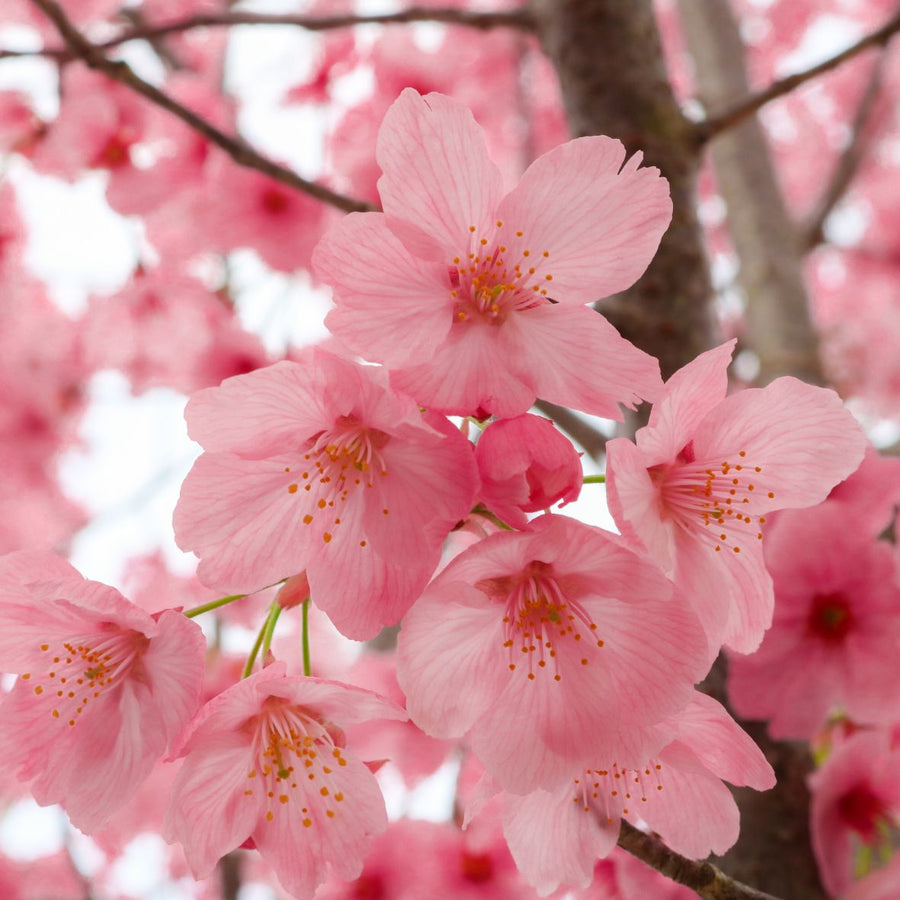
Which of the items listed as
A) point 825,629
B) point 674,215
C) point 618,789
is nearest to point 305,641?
point 618,789

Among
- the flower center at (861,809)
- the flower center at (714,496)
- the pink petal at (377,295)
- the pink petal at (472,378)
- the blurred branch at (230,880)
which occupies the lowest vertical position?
the blurred branch at (230,880)

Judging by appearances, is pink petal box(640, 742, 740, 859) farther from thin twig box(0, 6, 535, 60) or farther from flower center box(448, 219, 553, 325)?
thin twig box(0, 6, 535, 60)

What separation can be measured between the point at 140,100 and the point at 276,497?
141 centimetres

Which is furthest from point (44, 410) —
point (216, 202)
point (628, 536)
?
point (628, 536)

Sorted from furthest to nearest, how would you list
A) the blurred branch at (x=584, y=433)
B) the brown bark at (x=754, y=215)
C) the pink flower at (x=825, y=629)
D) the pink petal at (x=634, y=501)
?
1. the brown bark at (x=754, y=215)
2. the blurred branch at (x=584, y=433)
3. the pink flower at (x=825, y=629)
4. the pink petal at (x=634, y=501)

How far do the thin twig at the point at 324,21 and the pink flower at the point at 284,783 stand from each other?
2.94ft

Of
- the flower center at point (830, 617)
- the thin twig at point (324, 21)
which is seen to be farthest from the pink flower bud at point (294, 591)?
the thin twig at point (324, 21)

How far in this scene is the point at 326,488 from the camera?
700 mm

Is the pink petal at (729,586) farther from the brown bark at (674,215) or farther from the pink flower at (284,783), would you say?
the brown bark at (674,215)

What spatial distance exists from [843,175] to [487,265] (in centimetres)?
Result: 217

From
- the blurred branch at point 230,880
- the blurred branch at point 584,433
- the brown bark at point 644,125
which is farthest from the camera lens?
the blurred branch at point 230,880

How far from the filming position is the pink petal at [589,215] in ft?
2.12

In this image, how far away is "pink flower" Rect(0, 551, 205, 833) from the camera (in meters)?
Answer: 0.65

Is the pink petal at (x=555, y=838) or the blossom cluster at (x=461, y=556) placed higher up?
the blossom cluster at (x=461, y=556)
